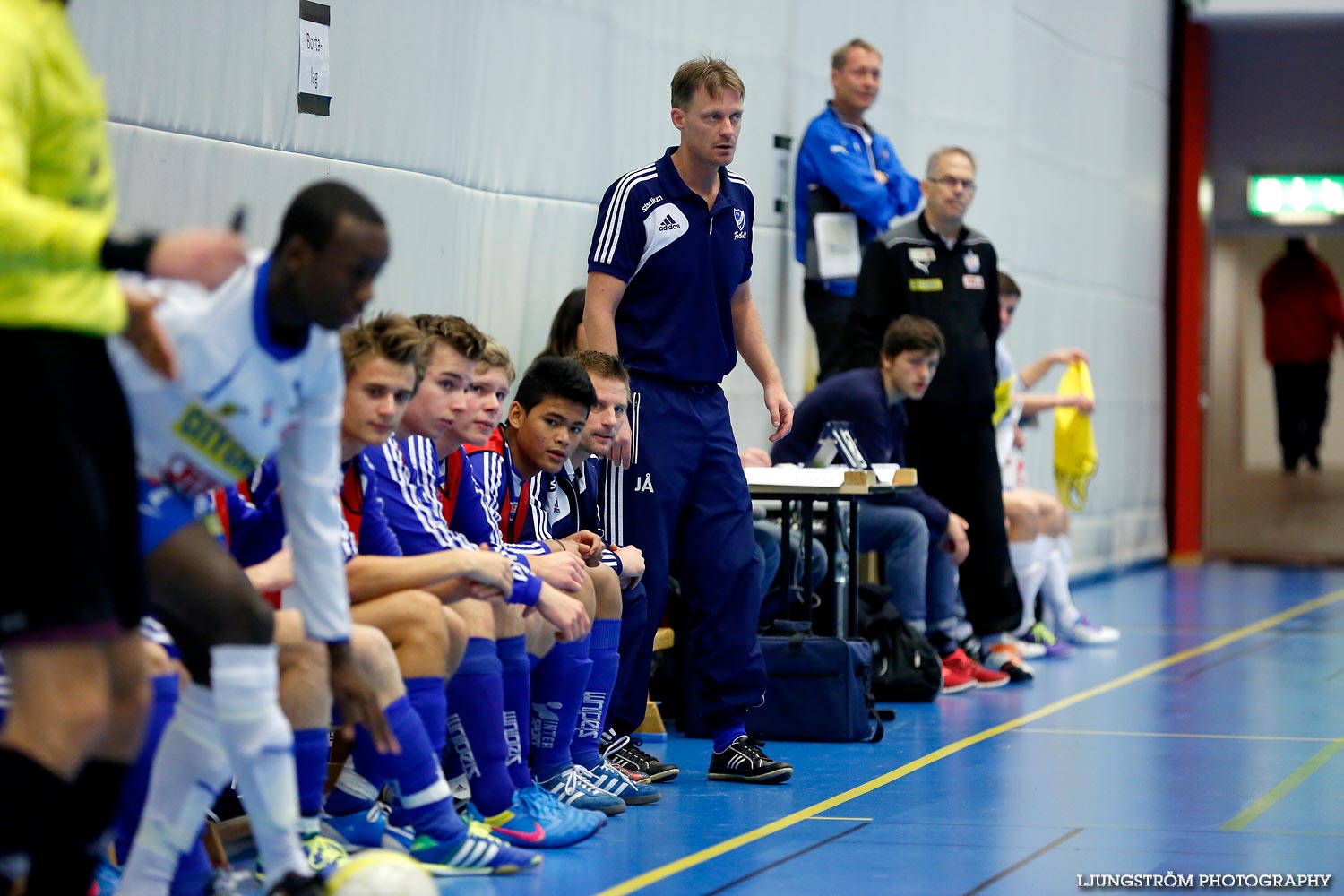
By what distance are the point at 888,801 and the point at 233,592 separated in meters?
2.51

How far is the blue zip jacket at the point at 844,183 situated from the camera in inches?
345

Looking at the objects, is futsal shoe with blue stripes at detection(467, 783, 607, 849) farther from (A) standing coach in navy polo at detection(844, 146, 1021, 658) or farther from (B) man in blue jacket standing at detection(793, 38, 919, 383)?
(B) man in blue jacket standing at detection(793, 38, 919, 383)

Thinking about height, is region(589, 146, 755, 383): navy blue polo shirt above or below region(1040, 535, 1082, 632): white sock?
above

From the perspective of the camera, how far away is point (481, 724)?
4402 millimetres

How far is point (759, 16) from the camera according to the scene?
8.92 m

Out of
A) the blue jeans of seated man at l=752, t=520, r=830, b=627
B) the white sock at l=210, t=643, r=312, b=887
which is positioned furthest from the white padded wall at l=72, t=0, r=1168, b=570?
the white sock at l=210, t=643, r=312, b=887

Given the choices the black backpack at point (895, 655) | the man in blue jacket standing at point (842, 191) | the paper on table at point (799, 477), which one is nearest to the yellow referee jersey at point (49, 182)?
the paper on table at point (799, 477)

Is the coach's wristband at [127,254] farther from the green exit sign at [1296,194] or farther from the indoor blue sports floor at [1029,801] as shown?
the green exit sign at [1296,194]

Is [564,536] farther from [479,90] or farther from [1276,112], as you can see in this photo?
[1276,112]

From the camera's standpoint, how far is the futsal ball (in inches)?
131

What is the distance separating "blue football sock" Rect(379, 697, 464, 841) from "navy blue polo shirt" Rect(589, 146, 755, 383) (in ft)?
6.43

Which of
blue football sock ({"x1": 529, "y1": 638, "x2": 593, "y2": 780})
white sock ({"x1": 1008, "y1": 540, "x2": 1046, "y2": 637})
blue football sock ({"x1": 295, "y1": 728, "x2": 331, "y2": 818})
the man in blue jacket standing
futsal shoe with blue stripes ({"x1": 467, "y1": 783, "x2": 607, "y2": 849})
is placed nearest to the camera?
blue football sock ({"x1": 295, "y1": 728, "x2": 331, "y2": 818})

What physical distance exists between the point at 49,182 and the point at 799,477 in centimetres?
408

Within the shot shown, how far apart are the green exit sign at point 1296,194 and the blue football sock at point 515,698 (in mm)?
12541
